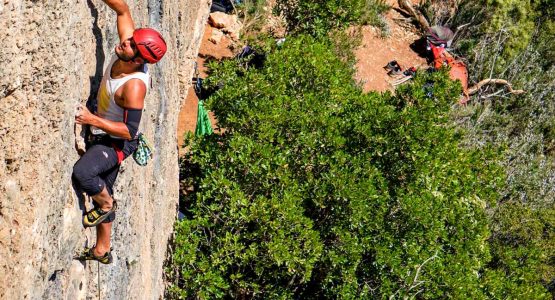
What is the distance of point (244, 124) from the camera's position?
30.0ft

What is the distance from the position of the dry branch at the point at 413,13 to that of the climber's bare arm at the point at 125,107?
18751mm

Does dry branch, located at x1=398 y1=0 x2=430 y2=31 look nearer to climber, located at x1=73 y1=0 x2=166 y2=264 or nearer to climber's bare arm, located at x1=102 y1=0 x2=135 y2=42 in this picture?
climber's bare arm, located at x1=102 y1=0 x2=135 y2=42

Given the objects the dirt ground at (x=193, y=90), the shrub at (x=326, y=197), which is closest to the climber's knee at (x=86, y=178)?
the shrub at (x=326, y=197)

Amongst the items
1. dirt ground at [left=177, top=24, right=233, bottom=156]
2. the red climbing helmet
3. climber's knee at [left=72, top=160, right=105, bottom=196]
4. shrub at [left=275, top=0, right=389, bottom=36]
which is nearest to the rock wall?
climber's knee at [left=72, top=160, right=105, bottom=196]

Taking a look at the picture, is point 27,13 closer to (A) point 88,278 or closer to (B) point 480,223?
(A) point 88,278

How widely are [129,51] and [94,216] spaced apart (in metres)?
1.33

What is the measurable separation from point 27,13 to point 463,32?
1987cm

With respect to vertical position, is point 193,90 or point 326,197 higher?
point 326,197

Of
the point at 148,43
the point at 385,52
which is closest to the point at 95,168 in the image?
the point at 148,43

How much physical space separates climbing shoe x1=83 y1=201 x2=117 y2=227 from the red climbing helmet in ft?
4.14

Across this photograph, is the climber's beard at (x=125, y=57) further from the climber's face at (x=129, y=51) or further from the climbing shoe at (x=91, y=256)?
the climbing shoe at (x=91, y=256)

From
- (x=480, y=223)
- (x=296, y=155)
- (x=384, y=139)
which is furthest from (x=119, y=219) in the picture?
(x=480, y=223)

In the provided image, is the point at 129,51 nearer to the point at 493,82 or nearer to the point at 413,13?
the point at 493,82

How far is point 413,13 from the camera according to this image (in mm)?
22297
